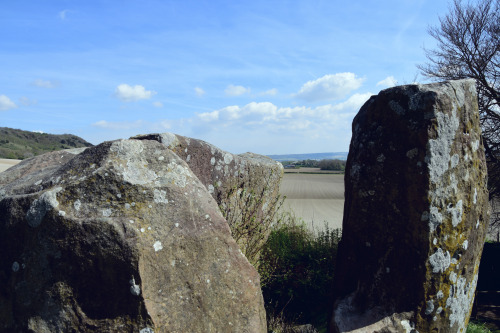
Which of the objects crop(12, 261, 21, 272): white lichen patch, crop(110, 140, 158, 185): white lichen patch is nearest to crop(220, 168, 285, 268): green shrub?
crop(110, 140, 158, 185): white lichen patch

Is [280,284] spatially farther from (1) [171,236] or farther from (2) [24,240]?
(2) [24,240]

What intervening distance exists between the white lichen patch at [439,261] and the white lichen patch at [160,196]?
238cm

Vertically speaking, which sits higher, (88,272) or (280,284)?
(88,272)

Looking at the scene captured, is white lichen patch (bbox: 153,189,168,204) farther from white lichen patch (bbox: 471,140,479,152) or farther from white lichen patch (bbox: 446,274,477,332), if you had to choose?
white lichen patch (bbox: 471,140,479,152)

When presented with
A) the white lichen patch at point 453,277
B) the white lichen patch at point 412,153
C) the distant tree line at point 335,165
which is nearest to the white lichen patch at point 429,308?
the white lichen patch at point 453,277

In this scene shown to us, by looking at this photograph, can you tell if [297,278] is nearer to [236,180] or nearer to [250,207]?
[250,207]

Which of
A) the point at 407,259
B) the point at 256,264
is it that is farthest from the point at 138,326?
the point at 256,264

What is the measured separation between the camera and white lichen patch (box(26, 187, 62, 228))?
9.43 feet

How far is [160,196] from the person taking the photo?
3.06 m

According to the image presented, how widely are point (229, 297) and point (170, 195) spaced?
0.98m

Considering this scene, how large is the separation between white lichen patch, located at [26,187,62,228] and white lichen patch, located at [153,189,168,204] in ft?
2.39

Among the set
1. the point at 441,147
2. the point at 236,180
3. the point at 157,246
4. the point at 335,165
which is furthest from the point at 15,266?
the point at 335,165

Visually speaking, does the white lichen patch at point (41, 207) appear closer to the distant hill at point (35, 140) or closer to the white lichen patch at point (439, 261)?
the white lichen patch at point (439, 261)

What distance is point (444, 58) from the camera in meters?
11.5
